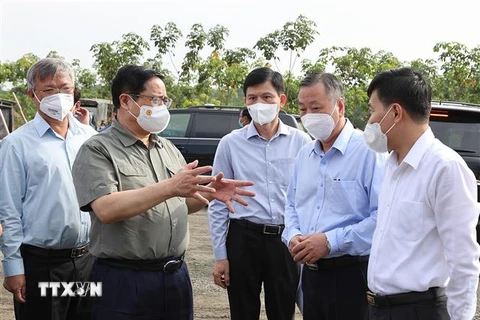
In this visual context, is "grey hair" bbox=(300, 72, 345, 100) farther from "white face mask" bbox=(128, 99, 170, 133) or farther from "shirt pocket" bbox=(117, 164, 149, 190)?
"shirt pocket" bbox=(117, 164, 149, 190)

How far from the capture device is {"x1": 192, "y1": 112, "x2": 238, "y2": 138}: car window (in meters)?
12.8

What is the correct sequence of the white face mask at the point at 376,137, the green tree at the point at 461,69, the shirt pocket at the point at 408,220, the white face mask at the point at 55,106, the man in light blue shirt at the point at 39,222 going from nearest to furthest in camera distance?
the shirt pocket at the point at 408,220, the white face mask at the point at 376,137, the man in light blue shirt at the point at 39,222, the white face mask at the point at 55,106, the green tree at the point at 461,69

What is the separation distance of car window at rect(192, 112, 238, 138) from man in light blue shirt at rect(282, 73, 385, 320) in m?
9.19

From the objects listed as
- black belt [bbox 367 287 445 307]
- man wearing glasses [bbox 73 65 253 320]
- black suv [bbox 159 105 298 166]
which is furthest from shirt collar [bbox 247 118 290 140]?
black suv [bbox 159 105 298 166]

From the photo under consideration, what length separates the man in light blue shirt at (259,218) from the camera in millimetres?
4016

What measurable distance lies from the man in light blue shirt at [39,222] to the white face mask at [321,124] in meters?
1.39

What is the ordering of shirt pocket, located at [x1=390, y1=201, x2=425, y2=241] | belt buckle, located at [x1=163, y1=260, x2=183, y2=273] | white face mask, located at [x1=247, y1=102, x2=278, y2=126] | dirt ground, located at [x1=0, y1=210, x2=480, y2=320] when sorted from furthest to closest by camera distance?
dirt ground, located at [x1=0, y1=210, x2=480, y2=320]
white face mask, located at [x1=247, y1=102, x2=278, y2=126]
belt buckle, located at [x1=163, y1=260, x2=183, y2=273]
shirt pocket, located at [x1=390, y1=201, x2=425, y2=241]

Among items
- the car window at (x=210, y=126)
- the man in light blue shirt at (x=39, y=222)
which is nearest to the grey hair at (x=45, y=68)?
the man in light blue shirt at (x=39, y=222)

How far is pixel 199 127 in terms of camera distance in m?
12.9

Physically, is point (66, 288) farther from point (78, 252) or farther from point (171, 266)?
point (171, 266)

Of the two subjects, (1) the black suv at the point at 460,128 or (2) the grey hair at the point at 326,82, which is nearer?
(2) the grey hair at the point at 326,82

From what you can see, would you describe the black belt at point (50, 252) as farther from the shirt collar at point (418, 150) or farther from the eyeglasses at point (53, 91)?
the shirt collar at point (418, 150)

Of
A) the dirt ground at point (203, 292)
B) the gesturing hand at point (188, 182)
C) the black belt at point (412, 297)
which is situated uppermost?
the gesturing hand at point (188, 182)

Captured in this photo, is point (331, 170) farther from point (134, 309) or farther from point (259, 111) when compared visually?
point (134, 309)
